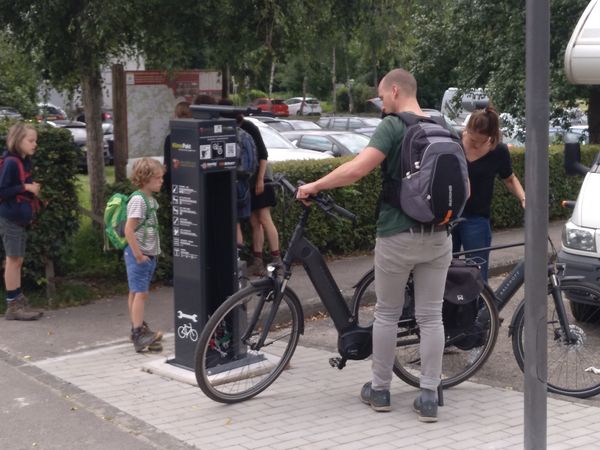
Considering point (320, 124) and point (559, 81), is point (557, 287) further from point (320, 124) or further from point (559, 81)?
point (320, 124)

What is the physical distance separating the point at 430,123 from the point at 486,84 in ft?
39.2

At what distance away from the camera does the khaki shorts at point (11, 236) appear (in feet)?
26.7

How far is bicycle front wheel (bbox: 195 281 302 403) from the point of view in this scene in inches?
235

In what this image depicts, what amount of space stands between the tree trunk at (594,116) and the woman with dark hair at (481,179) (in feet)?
29.5

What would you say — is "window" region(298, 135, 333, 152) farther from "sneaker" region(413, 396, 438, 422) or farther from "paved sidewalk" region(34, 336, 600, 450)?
"sneaker" region(413, 396, 438, 422)

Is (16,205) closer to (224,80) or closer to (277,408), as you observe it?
(277,408)

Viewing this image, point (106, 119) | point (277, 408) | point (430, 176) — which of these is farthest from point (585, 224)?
point (106, 119)

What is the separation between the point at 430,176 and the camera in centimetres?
546

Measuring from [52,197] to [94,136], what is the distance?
6.63ft

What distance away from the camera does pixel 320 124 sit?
3650cm

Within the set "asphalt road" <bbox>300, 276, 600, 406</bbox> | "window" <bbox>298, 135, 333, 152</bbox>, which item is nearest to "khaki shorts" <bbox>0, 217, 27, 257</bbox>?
"asphalt road" <bbox>300, 276, 600, 406</bbox>

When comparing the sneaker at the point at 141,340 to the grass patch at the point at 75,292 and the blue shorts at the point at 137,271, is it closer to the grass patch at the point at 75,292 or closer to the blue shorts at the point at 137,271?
the blue shorts at the point at 137,271

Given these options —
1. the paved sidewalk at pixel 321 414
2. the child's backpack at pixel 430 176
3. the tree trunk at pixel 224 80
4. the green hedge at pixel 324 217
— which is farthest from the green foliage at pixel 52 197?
the child's backpack at pixel 430 176

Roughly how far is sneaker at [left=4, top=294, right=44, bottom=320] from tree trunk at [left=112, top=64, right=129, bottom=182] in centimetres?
220
